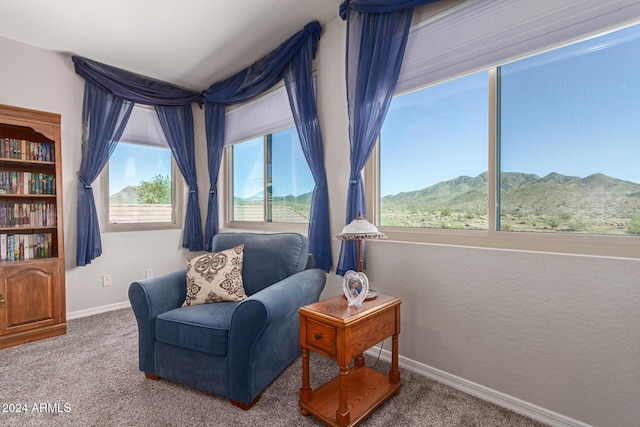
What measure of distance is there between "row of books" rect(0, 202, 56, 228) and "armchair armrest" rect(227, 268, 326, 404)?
2.33 meters

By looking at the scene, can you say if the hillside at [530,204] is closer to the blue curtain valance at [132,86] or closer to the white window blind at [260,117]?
the white window blind at [260,117]

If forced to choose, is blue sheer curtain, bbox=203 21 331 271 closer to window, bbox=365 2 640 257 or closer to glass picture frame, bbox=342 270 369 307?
window, bbox=365 2 640 257

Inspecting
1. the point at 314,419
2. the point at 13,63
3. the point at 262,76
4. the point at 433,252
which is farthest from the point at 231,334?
the point at 13,63

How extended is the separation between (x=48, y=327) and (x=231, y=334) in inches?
81.7

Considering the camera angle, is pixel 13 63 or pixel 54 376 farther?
pixel 13 63

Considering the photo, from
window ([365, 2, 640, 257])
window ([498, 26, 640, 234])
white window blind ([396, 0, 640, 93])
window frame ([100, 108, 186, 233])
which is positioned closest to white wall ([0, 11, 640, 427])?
window ([365, 2, 640, 257])

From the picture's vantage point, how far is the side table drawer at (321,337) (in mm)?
1518

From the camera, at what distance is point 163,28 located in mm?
2594

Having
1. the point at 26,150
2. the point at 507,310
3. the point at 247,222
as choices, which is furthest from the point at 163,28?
the point at 507,310

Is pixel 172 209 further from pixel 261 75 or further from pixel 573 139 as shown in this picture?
pixel 573 139

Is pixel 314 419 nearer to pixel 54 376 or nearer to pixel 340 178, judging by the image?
pixel 340 178

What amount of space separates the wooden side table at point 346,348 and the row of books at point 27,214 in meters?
2.65

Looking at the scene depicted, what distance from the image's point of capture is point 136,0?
7.38 feet

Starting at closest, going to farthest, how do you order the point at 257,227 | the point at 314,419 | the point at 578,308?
the point at 578,308
the point at 314,419
the point at 257,227
